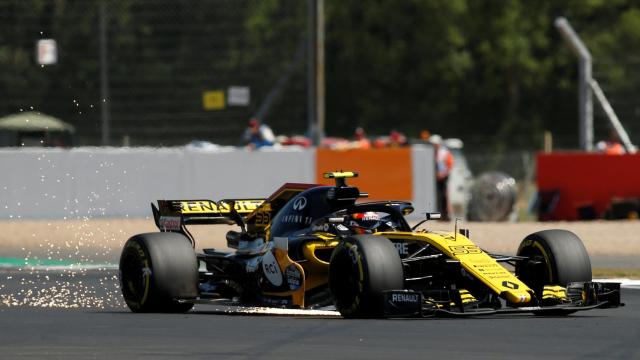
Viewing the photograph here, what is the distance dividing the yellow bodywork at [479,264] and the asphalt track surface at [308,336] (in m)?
0.23

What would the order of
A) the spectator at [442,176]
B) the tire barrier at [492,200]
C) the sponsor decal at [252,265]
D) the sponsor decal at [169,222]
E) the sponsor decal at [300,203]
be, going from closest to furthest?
the sponsor decal at [300,203] → the sponsor decal at [252,265] → the sponsor decal at [169,222] → the tire barrier at [492,200] → the spectator at [442,176]

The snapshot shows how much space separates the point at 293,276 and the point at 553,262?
2.03 m

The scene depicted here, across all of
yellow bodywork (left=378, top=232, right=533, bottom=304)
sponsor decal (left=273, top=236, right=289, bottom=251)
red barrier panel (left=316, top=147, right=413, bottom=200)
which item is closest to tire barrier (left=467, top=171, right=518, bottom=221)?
red barrier panel (left=316, top=147, right=413, bottom=200)

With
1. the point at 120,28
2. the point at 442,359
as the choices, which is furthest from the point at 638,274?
the point at 120,28

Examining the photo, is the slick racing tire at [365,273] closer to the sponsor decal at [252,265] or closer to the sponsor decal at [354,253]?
the sponsor decal at [354,253]

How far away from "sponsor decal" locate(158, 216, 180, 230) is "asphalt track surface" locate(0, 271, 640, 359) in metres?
1.14

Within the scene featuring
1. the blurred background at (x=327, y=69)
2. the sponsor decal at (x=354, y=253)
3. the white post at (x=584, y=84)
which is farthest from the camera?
the blurred background at (x=327, y=69)

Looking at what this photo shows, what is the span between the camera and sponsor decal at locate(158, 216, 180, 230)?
14.8 meters

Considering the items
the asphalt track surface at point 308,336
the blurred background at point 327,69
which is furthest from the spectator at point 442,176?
the asphalt track surface at point 308,336

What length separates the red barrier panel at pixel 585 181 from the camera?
88.0 feet

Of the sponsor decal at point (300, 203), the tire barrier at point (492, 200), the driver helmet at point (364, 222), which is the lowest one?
the tire barrier at point (492, 200)

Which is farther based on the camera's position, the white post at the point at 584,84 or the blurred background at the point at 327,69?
the blurred background at the point at 327,69

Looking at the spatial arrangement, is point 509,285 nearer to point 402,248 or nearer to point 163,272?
point 402,248

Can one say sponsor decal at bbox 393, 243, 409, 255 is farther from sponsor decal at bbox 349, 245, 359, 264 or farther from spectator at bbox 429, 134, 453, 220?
spectator at bbox 429, 134, 453, 220
